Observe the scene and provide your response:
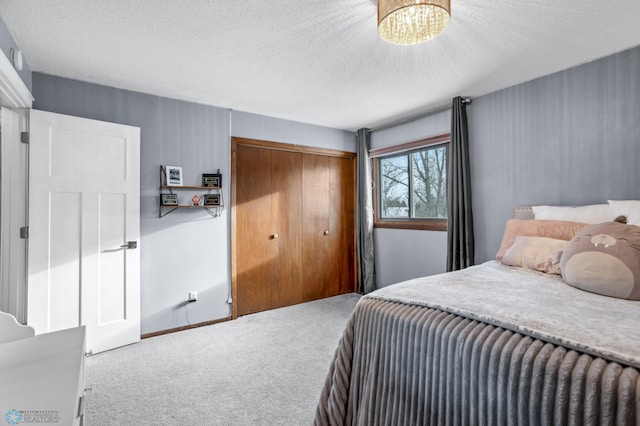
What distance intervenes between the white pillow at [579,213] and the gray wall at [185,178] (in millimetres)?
3022

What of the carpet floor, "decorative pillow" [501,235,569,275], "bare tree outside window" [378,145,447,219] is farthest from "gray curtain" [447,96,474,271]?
the carpet floor

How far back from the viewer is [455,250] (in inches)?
124

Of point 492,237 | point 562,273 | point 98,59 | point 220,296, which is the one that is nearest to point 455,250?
point 492,237

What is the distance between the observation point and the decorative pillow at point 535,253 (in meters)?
2.02

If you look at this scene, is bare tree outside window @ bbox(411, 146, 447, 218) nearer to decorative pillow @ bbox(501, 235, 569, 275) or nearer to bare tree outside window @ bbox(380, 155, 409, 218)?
bare tree outside window @ bbox(380, 155, 409, 218)

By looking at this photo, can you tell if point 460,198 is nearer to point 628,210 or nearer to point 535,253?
point 535,253

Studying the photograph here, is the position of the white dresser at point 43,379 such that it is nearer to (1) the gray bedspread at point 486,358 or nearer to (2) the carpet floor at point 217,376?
(2) the carpet floor at point 217,376

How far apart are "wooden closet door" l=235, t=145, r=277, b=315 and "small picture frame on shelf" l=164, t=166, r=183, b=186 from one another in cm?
65

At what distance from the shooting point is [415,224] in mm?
3805

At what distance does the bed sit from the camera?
880 millimetres

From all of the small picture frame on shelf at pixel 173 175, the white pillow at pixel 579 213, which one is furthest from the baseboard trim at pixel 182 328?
the white pillow at pixel 579 213

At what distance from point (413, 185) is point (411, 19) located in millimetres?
2474

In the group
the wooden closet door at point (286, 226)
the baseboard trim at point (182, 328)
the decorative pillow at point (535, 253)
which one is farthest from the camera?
the wooden closet door at point (286, 226)

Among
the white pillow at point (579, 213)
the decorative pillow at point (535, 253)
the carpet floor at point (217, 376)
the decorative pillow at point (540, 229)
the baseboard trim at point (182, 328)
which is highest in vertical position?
the white pillow at point (579, 213)
